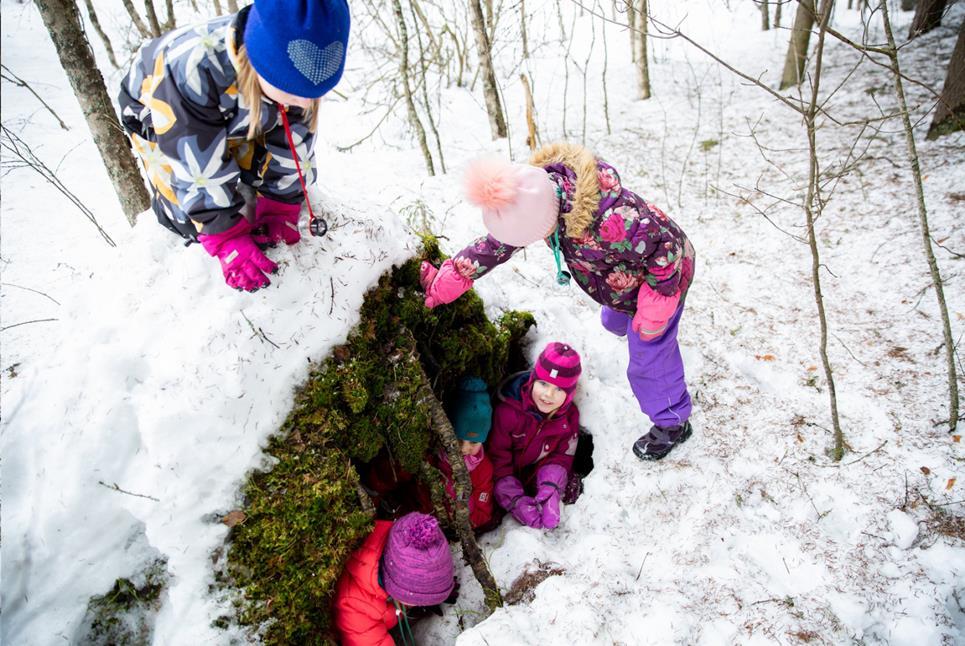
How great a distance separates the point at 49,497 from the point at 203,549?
0.66 meters

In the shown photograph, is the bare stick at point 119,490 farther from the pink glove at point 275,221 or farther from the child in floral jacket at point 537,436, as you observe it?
the child in floral jacket at point 537,436

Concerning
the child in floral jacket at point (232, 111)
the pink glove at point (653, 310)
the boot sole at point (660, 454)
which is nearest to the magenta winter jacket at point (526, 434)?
the boot sole at point (660, 454)

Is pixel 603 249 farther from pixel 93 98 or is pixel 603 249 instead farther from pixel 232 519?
pixel 93 98

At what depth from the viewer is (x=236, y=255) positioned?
2.20 meters

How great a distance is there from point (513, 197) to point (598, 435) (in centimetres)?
192

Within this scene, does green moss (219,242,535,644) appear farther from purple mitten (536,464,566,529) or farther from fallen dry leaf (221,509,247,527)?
purple mitten (536,464,566,529)

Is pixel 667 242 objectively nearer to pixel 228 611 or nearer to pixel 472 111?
pixel 228 611

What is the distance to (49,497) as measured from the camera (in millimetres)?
2039

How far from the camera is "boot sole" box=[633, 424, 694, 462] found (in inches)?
120

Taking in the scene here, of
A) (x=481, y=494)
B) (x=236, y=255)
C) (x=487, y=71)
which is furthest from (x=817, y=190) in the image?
(x=487, y=71)

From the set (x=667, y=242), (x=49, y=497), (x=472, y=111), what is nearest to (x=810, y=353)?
(x=667, y=242)

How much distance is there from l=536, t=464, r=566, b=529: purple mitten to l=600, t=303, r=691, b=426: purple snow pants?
2.48 feet

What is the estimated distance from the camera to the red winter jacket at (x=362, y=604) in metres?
2.42

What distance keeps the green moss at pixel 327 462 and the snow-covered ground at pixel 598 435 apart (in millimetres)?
103
